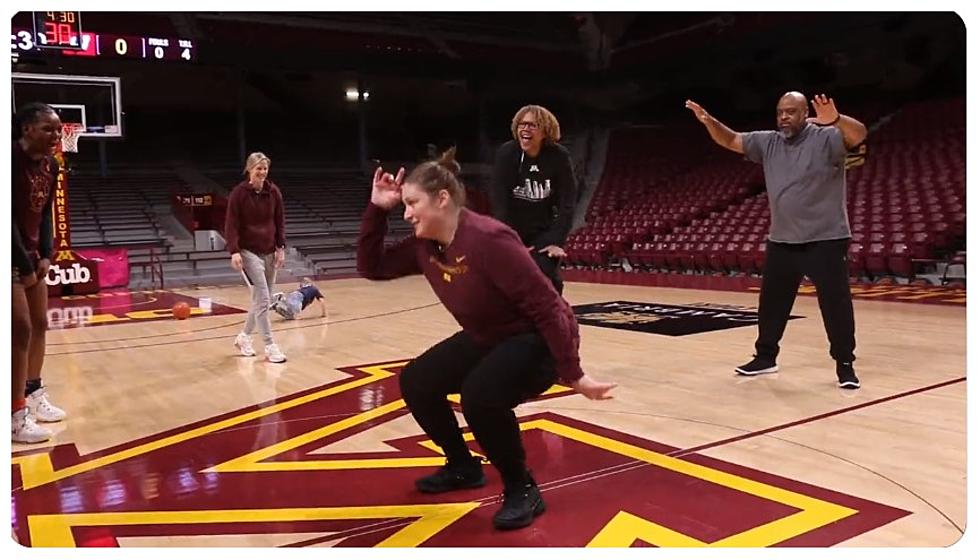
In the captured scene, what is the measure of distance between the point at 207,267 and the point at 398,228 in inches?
208

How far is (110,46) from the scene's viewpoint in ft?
47.1

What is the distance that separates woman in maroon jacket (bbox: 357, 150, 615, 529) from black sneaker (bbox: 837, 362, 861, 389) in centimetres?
251

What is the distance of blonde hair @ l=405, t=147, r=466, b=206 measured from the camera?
2580mm

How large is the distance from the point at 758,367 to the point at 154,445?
339 cm

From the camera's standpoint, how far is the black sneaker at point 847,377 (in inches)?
180

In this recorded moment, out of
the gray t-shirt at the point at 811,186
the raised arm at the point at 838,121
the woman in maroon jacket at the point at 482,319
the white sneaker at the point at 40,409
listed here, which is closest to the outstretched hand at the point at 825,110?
the raised arm at the point at 838,121

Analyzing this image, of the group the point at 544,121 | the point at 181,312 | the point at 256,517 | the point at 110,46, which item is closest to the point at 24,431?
the point at 256,517

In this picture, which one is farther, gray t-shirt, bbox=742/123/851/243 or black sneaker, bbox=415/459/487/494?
gray t-shirt, bbox=742/123/851/243

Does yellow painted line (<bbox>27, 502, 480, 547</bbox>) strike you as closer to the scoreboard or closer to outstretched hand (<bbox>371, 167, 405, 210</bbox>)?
outstretched hand (<bbox>371, 167, 405, 210</bbox>)

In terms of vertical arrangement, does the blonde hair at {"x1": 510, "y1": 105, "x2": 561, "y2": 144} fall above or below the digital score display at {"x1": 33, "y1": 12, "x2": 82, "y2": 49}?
below

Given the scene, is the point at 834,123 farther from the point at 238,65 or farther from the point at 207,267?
the point at 238,65

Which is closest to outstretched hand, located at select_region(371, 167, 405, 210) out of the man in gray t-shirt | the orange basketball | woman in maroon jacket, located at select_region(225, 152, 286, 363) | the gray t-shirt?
the man in gray t-shirt

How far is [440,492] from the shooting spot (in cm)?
300

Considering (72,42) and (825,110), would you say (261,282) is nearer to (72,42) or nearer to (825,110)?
(825,110)
